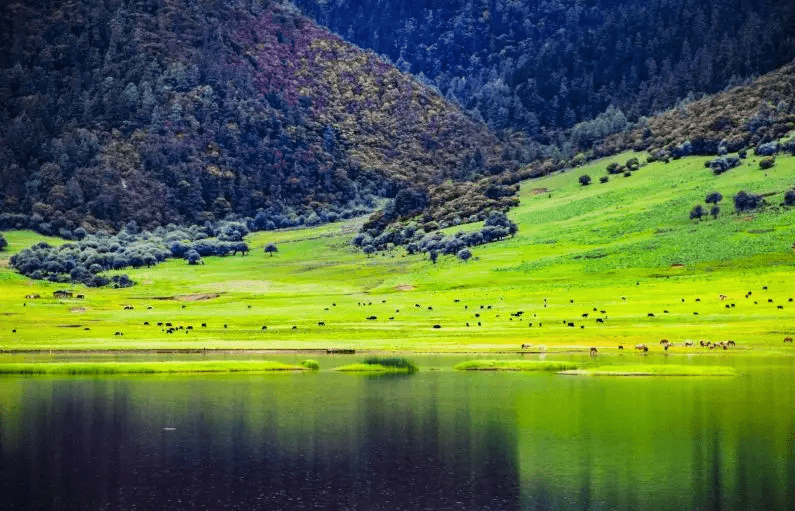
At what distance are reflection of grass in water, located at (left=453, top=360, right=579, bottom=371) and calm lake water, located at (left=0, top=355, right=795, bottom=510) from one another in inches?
250

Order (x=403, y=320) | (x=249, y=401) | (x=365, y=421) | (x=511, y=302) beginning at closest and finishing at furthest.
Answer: (x=365, y=421) → (x=249, y=401) → (x=403, y=320) → (x=511, y=302)

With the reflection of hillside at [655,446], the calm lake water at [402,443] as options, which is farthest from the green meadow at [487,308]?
the reflection of hillside at [655,446]

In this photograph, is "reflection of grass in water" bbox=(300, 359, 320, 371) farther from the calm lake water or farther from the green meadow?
the green meadow

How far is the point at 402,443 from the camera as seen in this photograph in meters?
69.4

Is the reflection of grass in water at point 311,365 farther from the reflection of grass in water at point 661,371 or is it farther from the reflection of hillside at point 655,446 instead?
the reflection of hillside at point 655,446

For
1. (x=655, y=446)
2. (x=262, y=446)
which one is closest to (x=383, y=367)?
(x=262, y=446)

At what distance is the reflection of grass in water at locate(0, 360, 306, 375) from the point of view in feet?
329

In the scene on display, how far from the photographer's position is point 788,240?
185m

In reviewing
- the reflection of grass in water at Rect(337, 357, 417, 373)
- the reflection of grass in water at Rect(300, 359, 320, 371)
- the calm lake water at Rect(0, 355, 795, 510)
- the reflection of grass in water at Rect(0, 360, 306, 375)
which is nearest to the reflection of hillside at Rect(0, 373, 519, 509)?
the calm lake water at Rect(0, 355, 795, 510)

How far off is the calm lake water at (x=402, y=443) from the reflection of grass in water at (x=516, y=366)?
6.35m

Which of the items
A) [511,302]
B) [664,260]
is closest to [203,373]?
[511,302]

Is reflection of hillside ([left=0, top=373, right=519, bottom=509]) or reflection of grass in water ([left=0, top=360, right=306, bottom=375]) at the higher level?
reflection of grass in water ([left=0, top=360, right=306, bottom=375])

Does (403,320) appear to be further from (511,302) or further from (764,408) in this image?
(764,408)

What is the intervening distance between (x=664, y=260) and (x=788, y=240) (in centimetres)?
1818
